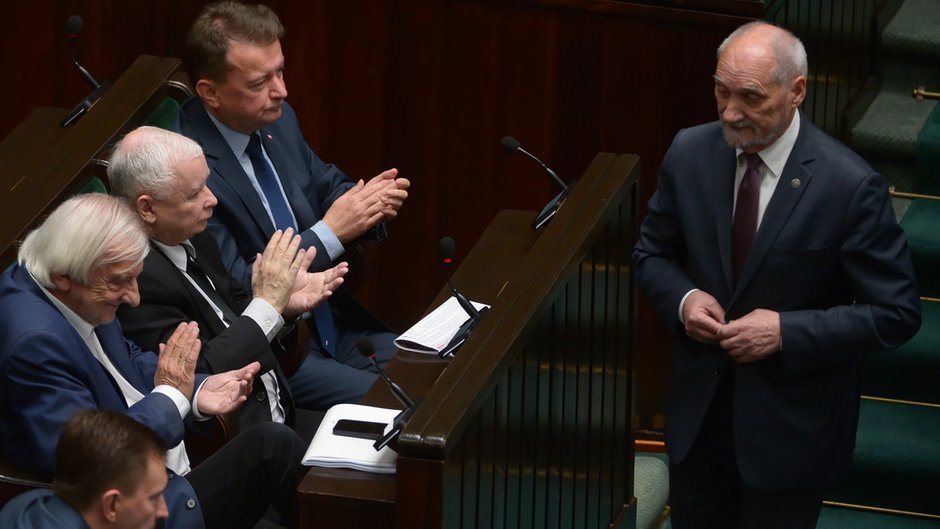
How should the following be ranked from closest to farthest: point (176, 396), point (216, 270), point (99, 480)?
point (99, 480) < point (176, 396) < point (216, 270)

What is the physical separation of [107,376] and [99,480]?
Result: 25.3 inches

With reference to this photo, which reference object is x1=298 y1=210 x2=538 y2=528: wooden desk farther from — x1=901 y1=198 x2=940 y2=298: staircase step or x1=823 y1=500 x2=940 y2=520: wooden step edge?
x1=901 y1=198 x2=940 y2=298: staircase step

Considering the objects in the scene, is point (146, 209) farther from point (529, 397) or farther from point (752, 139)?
point (752, 139)

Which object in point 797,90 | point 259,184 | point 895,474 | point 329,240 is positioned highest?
point 797,90

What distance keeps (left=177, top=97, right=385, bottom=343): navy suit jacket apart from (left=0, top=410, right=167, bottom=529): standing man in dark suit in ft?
4.24

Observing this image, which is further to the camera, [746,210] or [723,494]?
[723,494]

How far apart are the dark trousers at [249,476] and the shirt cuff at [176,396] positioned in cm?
13

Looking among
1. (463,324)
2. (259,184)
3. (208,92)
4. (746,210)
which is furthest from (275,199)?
(746,210)

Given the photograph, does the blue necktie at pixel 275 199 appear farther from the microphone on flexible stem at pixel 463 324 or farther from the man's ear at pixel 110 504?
the man's ear at pixel 110 504

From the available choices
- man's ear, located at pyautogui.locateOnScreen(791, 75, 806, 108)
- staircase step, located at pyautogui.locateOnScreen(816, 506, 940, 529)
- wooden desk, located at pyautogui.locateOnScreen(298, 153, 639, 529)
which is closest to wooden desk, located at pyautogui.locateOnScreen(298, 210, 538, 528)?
wooden desk, located at pyautogui.locateOnScreen(298, 153, 639, 529)

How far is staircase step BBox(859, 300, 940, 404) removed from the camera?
4336 mm

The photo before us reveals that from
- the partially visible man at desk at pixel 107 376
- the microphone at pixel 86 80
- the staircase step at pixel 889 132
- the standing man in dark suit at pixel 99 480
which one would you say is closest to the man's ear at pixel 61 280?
the partially visible man at desk at pixel 107 376

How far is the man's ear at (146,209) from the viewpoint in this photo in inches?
134

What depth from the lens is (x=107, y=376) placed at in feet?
10.1
